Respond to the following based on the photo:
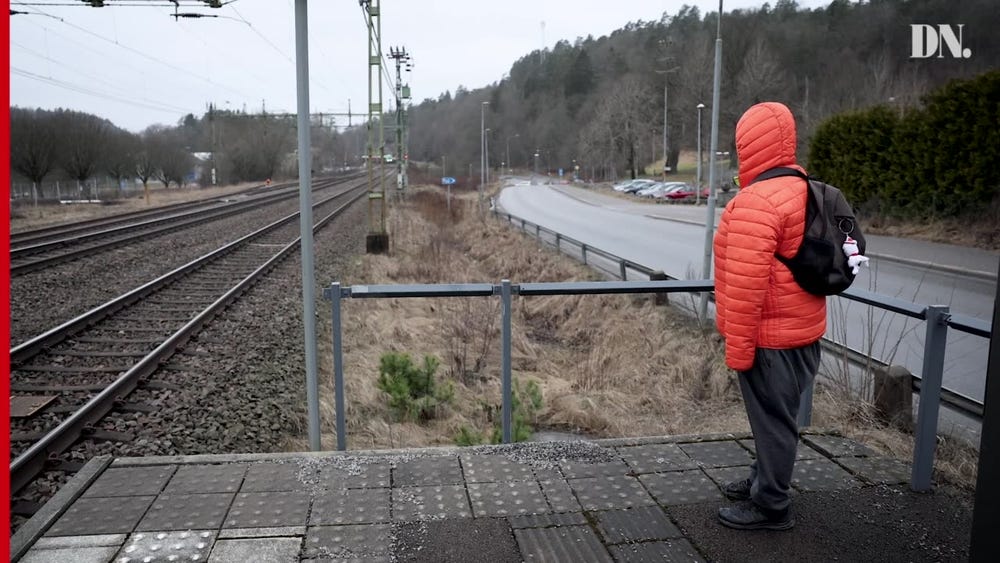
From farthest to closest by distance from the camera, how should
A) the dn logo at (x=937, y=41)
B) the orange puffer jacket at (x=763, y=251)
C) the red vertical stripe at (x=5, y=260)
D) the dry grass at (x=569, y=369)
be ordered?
the dn logo at (x=937, y=41) → the dry grass at (x=569, y=369) → the orange puffer jacket at (x=763, y=251) → the red vertical stripe at (x=5, y=260)

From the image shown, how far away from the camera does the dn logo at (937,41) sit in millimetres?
18734

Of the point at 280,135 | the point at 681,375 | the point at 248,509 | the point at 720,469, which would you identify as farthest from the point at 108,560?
the point at 280,135

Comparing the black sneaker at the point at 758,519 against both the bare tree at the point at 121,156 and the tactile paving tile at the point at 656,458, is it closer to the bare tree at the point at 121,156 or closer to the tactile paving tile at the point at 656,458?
the tactile paving tile at the point at 656,458

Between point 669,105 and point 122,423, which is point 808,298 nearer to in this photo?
point 122,423

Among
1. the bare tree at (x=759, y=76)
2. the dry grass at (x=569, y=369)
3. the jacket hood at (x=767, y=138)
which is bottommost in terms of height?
the dry grass at (x=569, y=369)

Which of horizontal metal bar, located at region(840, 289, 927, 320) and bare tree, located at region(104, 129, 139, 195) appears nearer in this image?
horizontal metal bar, located at region(840, 289, 927, 320)

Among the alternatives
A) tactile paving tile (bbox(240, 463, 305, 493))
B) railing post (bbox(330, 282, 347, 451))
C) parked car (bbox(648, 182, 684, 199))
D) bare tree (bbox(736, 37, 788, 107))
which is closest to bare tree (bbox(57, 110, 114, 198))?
parked car (bbox(648, 182, 684, 199))

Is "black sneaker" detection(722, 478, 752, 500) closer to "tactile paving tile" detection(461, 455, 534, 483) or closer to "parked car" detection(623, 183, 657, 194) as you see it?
"tactile paving tile" detection(461, 455, 534, 483)

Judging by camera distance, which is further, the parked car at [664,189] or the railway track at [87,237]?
the parked car at [664,189]

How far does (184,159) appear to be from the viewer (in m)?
57.8

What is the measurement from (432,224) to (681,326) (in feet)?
74.4

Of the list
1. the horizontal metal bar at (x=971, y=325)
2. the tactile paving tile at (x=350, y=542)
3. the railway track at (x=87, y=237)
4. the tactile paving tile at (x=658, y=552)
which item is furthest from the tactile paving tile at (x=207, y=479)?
the railway track at (x=87, y=237)

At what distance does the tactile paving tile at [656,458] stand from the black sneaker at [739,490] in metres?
0.39

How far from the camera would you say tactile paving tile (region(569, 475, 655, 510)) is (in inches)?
150
